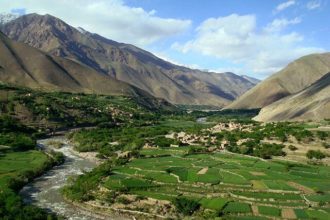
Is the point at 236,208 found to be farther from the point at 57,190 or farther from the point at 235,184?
the point at 57,190

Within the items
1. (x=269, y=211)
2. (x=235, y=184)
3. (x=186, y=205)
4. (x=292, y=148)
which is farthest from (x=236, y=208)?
(x=292, y=148)

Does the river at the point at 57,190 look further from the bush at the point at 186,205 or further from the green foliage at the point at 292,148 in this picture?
the green foliage at the point at 292,148

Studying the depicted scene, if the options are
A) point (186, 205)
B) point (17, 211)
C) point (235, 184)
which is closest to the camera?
point (17, 211)

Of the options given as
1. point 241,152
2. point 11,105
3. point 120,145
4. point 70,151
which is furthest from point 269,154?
point 11,105

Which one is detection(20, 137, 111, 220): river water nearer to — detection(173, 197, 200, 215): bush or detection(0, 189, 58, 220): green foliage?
detection(0, 189, 58, 220): green foliage

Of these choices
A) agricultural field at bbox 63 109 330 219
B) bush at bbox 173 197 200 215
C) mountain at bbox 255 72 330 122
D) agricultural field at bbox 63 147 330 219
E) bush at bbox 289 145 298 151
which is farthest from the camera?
mountain at bbox 255 72 330 122

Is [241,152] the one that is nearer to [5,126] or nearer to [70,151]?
[70,151]

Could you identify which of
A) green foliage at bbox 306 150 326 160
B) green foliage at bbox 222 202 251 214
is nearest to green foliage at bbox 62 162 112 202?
green foliage at bbox 222 202 251 214
